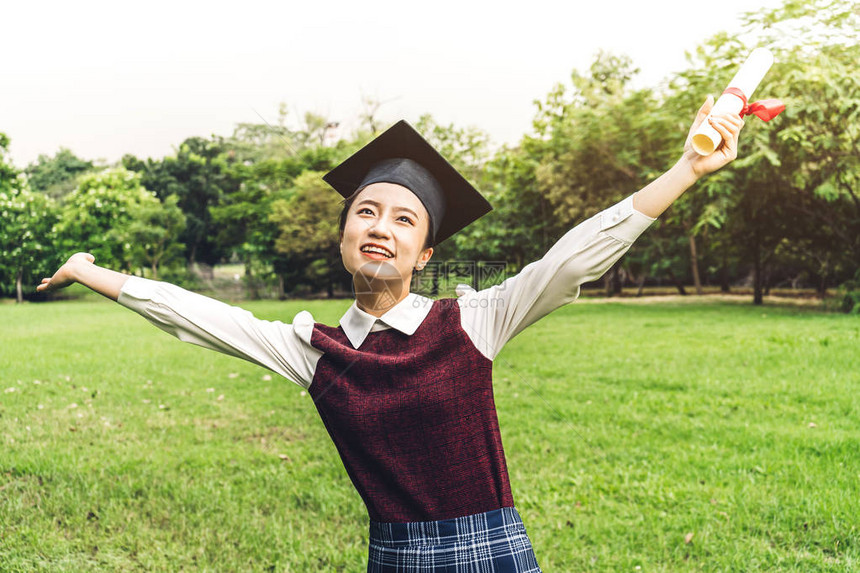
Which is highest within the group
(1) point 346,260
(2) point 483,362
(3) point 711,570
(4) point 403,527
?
(1) point 346,260

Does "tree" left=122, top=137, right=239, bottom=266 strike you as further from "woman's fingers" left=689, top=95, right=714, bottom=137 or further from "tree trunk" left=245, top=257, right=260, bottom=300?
"woman's fingers" left=689, top=95, right=714, bottom=137

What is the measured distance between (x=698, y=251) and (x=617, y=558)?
63.4 feet

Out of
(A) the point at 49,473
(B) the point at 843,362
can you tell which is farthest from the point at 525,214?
(A) the point at 49,473

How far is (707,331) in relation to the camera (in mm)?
9938

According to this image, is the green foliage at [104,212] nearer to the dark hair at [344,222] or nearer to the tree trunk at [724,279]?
the tree trunk at [724,279]

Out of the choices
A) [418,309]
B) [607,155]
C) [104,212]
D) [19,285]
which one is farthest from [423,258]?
[19,285]

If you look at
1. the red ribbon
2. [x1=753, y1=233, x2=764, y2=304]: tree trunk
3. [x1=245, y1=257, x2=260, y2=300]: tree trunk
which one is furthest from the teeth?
[x1=753, y1=233, x2=764, y2=304]: tree trunk

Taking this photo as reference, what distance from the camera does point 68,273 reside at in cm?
163

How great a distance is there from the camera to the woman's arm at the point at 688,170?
1271 millimetres

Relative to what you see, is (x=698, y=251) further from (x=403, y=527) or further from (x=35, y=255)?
(x=35, y=255)

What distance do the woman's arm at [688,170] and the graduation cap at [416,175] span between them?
54 centimetres

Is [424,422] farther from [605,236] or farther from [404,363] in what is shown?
[605,236]

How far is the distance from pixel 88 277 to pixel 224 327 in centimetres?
36

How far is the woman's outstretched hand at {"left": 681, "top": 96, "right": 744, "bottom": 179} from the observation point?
1270mm
